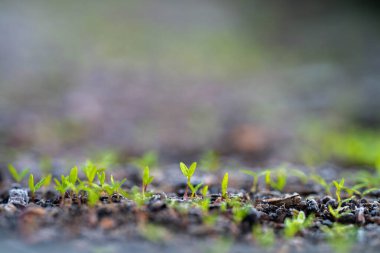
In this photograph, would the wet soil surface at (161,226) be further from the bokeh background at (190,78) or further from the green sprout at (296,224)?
the bokeh background at (190,78)

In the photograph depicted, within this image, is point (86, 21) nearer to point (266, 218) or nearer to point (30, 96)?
point (30, 96)

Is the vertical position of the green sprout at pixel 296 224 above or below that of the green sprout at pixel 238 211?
below

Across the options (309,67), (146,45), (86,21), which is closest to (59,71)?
(146,45)

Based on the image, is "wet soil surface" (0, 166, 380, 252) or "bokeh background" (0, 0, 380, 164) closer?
"wet soil surface" (0, 166, 380, 252)

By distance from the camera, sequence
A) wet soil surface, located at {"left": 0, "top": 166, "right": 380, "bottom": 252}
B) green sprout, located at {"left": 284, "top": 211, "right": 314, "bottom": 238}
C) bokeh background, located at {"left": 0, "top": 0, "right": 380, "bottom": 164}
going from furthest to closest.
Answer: bokeh background, located at {"left": 0, "top": 0, "right": 380, "bottom": 164}, green sprout, located at {"left": 284, "top": 211, "right": 314, "bottom": 238}, wet soil surface, located at {"left": 0, "top": 166, "right": 380, "bottom": 252}

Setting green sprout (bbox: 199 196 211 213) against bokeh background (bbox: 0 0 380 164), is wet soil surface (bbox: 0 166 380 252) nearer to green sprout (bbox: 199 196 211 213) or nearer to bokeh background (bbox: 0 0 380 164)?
green sprout (bbox: 199 196 211 213)

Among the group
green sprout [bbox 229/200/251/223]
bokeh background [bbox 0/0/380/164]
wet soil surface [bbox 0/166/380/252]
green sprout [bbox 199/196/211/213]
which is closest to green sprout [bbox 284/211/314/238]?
wet soil surface [bbox 0/166/380/252]

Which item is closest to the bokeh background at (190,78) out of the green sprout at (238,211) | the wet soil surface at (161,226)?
the wet soil surface at (161,226)
